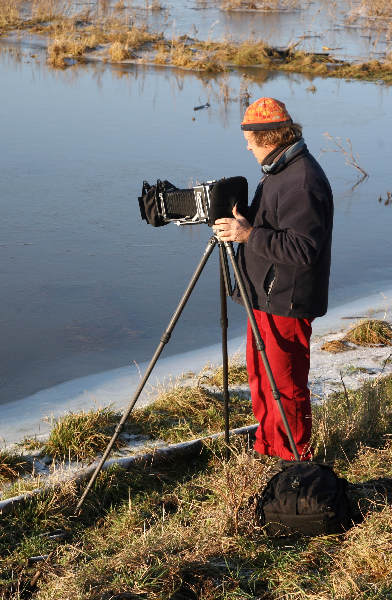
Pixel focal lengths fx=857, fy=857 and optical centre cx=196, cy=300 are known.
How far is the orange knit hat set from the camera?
3.42 metres

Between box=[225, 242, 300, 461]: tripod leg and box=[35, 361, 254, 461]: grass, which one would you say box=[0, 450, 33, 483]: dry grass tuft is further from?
box=[225, 242, 300, 461]: tripod leg

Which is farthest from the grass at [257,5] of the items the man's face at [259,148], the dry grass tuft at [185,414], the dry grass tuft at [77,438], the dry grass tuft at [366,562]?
the dry grass tuft at [366,562]

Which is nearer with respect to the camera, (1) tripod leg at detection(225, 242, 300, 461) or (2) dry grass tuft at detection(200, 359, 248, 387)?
(1) tripod leg at detection(225, 242, 300, 461)

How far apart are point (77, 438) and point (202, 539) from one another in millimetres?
1180

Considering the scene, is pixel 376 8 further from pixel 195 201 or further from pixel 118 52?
pixel 195 201

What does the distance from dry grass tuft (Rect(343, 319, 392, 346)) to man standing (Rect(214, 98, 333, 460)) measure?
2066mm

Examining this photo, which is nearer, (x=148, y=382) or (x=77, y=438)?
(x=77, y=438)

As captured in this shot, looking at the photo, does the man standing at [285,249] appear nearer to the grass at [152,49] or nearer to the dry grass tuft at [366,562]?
the dry grass tuft at [366,562]

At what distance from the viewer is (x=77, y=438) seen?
4.11m

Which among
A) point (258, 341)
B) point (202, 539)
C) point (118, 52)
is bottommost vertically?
point (202, 539)

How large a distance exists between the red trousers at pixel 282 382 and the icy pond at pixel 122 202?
1.78m

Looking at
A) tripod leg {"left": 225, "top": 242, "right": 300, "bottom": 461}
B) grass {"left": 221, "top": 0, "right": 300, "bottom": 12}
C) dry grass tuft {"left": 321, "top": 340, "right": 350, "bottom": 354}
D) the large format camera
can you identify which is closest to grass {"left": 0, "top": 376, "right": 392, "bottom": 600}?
tripod leg {"left": 225, "top": 242, "right": 300, "bottom": 461}

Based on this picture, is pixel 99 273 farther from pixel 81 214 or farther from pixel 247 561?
pixel 247 561

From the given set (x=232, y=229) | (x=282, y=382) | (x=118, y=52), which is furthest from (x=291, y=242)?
(x=118, y=52)
